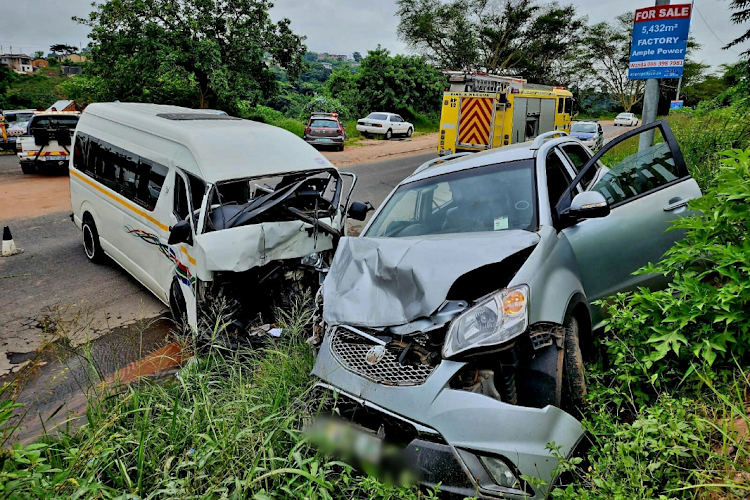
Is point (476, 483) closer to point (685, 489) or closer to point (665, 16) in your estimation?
point (685, 489)

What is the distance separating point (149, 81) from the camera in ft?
75.3

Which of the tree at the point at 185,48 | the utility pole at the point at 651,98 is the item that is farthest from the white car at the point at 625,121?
the utility pole at the point at 651,98

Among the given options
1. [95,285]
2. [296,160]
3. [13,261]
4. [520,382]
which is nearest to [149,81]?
[13,261]

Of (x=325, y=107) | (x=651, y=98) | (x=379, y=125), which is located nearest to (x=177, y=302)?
(x=651, y=98)

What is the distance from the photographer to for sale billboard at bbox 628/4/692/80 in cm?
650

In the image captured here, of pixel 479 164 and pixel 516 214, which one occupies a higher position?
pixel 479 164

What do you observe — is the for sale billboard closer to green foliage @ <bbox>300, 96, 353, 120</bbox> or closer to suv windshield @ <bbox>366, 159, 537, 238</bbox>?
suv windshield @ <bbox>366, 159, 537, 238</bbox>

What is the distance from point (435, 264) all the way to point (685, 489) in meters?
1.63

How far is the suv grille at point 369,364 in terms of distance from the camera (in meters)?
2.87

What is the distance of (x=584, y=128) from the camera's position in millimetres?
22969

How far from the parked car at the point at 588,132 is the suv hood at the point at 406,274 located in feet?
65.2

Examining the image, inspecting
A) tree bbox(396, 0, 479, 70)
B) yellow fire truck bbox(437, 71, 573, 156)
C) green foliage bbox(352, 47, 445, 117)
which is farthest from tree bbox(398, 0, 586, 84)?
yellow fire truck bbox(437, 71, 573, 156)

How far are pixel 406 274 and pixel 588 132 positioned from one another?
2178 centimetres

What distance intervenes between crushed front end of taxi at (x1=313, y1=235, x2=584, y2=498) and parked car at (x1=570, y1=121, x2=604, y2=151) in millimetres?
19999
